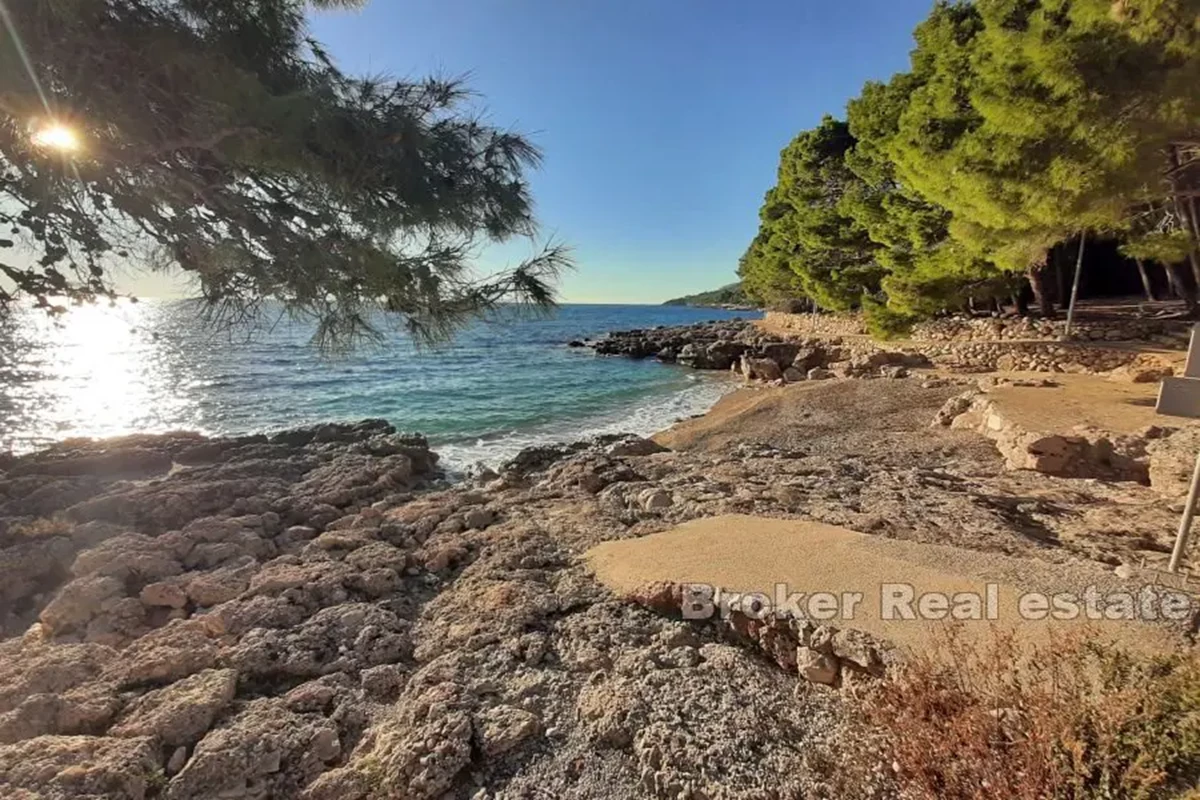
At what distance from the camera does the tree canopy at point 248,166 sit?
3.01 meters

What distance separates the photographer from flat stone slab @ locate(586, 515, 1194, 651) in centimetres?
278

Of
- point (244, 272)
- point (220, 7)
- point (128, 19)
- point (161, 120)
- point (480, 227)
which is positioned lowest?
point (244, 272)

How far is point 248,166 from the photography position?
131 inches

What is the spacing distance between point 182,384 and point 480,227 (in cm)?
2557

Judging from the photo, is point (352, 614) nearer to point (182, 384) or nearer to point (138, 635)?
point (138, 635)

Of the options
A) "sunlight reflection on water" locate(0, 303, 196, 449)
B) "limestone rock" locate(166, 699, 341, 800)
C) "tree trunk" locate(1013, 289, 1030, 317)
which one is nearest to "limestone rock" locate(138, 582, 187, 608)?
"limestone rock" locate(166, 699, 341, 800)

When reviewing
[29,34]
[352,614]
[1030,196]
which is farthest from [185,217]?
[1030,196]

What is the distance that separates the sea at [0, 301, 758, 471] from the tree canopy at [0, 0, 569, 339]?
371mm

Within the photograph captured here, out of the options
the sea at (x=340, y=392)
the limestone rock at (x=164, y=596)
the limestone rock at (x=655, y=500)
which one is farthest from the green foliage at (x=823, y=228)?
the limestone rock at (x=164, y=596)

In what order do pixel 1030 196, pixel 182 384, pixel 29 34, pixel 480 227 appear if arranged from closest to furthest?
pixel 29 34
pixel 480 227
pixel 1030 196
pixel 182 384

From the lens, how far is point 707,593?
3404 millimetres

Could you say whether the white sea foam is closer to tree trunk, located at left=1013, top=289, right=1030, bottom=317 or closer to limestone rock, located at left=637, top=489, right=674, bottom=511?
limestone rock, located at left=637, top=489, right=674, bottom=511

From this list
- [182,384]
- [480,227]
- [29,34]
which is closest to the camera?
[29,34]

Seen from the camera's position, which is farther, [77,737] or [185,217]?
[185,217]
